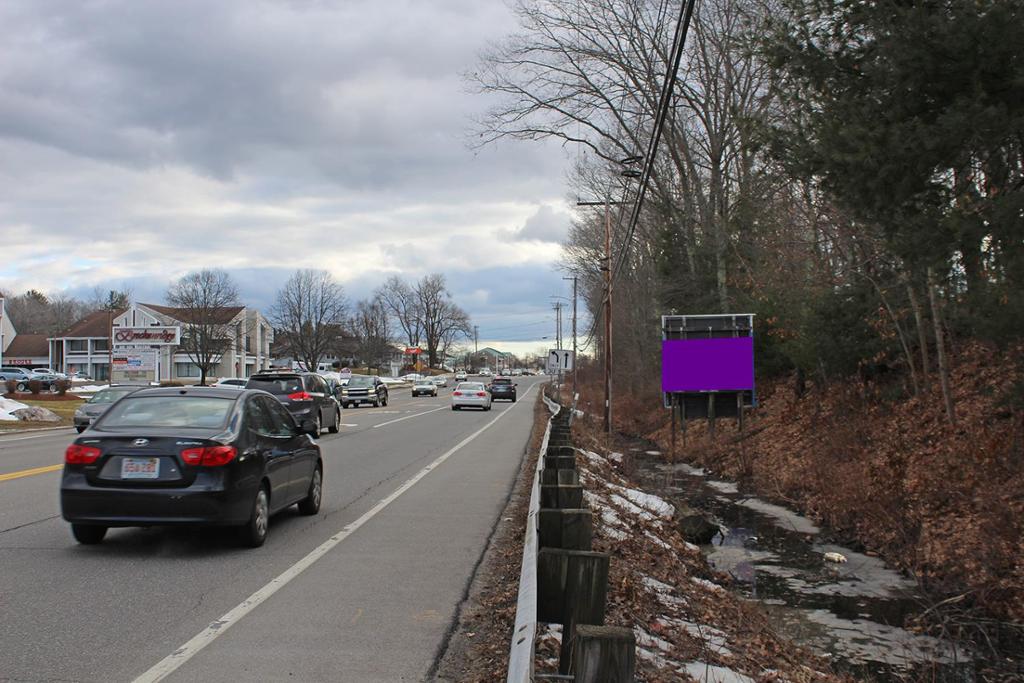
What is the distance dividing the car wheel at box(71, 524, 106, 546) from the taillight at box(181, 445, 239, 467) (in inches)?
50.4

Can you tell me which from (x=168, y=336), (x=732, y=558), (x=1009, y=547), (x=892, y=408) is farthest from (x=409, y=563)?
(x=168, y=336)

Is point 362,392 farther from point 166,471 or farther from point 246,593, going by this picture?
point 246,593

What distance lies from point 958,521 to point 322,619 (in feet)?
27.5

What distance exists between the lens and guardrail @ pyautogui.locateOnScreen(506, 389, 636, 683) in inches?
122

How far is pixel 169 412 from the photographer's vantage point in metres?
8.74

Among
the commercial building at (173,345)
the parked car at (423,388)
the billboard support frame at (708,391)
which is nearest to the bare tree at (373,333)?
the commercial building at (173,345)

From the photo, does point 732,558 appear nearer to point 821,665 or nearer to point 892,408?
point 821,665

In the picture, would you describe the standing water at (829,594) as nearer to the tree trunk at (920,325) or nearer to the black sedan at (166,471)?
the tree trunk at (920,325)

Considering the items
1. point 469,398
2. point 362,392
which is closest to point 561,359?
point 469,398

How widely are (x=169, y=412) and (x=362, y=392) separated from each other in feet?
133

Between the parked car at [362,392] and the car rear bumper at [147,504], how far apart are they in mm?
40711

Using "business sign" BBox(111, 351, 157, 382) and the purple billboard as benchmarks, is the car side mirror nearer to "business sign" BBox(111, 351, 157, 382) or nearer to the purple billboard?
the purple billboard

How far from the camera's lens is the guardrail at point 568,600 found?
310 centimetres

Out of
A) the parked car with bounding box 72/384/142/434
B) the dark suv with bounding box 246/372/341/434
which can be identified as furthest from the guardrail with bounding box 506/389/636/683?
the parked car with bounding box 72/384/142/434
